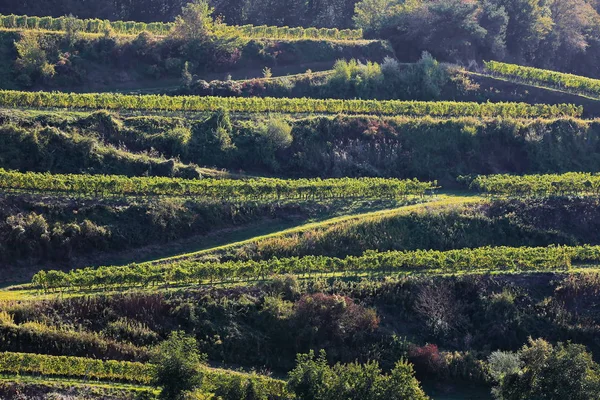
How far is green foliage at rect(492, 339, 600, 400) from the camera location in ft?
133

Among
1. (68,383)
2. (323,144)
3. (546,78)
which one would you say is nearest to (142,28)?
(323,144)

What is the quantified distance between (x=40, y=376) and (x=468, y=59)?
5698cm

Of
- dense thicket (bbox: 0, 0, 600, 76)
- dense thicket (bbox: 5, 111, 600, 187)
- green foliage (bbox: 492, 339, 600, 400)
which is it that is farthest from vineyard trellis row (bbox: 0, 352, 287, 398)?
dense thicket (bbox: 0, 0, 600, 76)

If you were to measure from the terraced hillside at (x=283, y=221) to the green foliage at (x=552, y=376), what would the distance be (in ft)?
0.38

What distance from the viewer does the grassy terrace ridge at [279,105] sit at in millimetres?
66125

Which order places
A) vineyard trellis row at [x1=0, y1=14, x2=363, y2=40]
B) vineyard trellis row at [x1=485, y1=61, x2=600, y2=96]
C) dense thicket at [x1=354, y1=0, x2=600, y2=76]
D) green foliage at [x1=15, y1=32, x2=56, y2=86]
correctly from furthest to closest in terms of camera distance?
dense thicket at [x1=354, y1=0, x2=600, y2=76], vineyard trellis row at [x1=485, y1=61, x2=600, y2=96], vineyard trellis row at [x1=0, y1=14, x2=363, y2=40], green foliage at [x1=15, y1=32, x2=56, y2=86]

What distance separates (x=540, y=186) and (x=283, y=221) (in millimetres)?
19208

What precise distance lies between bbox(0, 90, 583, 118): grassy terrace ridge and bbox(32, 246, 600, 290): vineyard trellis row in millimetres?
20420

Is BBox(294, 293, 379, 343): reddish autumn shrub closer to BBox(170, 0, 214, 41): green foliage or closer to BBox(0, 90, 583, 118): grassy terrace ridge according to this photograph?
BBox(0, 90, 583, 118): grassy terrace ridge

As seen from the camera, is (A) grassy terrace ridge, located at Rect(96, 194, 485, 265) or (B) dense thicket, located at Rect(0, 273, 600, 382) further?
(A) grassy terrace ridge, located at Rect(96, 194, 485, 265)

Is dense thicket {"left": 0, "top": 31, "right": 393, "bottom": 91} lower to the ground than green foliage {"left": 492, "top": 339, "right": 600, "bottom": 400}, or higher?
higher

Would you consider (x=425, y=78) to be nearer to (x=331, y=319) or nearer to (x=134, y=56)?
(x=134, y=56)

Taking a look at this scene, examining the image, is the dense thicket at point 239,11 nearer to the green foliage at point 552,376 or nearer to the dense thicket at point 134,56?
the dense thicket at point 134,56

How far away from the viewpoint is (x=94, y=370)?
42.0 meters
